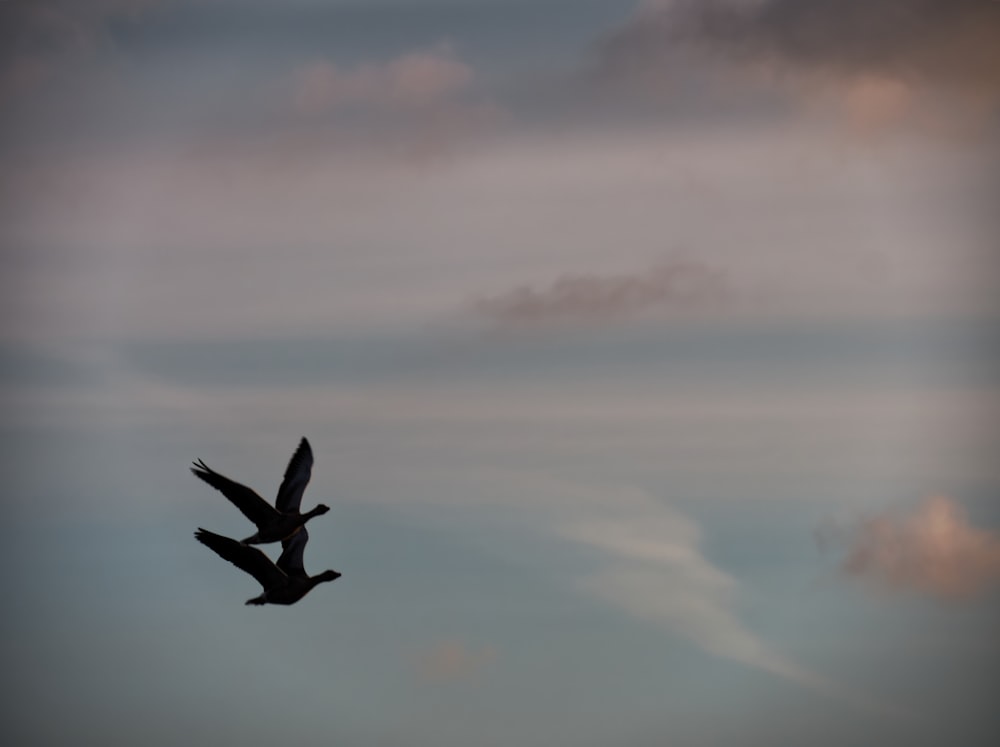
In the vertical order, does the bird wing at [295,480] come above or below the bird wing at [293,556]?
above

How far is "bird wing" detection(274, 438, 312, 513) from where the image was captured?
105m

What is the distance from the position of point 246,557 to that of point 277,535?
3.19 metres

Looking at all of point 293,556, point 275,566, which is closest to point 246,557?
point 275,566

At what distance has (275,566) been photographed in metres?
101

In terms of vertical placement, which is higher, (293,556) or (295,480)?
(295,480)

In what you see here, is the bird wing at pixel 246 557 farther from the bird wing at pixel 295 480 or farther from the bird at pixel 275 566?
the bird wing at pixel 295 480

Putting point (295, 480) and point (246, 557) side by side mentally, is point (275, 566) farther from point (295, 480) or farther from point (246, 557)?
point (295, 480)

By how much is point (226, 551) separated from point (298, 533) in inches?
275

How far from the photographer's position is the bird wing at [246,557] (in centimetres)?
9888

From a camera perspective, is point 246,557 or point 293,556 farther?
point 293,556

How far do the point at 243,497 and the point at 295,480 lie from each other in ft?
17.4

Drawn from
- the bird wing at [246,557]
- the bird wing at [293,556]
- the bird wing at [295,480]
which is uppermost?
the bird wing at [295,480]

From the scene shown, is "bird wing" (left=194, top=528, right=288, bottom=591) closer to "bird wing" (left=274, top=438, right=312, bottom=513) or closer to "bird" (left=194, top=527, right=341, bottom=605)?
"bird" (left=194, top=527, right=341, bottom=605)

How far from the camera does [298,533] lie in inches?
4168
